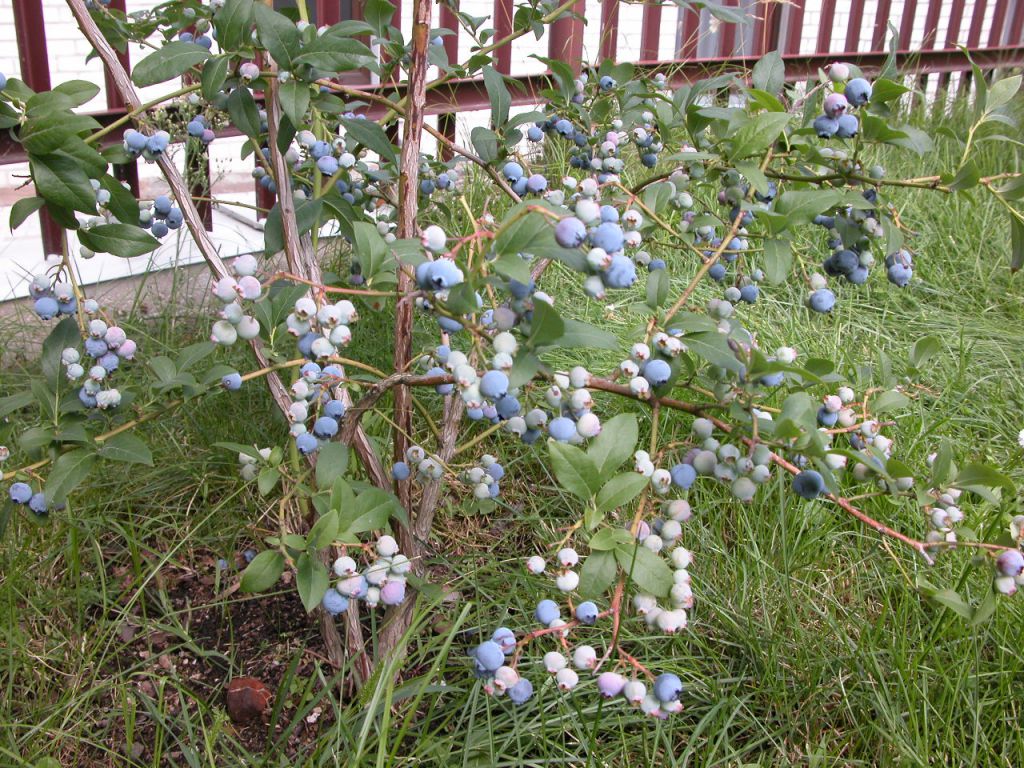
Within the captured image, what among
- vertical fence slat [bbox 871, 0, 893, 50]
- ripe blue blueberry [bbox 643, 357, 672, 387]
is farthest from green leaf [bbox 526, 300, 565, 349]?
vertical fence slat [bbox 871, 0, 893, 50]

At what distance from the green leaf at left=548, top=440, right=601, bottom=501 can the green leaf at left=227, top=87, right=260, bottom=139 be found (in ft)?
2.23

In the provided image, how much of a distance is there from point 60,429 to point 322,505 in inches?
13.5

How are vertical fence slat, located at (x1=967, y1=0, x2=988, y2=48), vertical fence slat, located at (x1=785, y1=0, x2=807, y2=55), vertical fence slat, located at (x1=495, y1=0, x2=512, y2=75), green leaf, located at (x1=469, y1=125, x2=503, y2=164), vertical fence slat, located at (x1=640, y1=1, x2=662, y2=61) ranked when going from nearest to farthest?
green leaf, located at (x1=469, y1=125, x2=503, y2=164) → vertical fence slat, located at (x1=495, y1=0, x2=512, y2=75) → vertical fence slat, located at (x1=640, y1=1, x2=662, y2=61) → vertical fence slat, located at (x1=785, y1=0, x2=807, y2=55) → vertical fence slat, located at (x1=967, y1=0, x2=988, y2=48)

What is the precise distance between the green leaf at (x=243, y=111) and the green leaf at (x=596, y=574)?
78cm

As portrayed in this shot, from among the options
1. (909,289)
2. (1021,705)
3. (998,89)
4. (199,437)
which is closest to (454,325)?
(998,89)

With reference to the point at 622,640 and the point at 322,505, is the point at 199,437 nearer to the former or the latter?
the point at 322,505

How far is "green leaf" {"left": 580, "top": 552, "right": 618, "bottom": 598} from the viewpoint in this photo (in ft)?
3.18

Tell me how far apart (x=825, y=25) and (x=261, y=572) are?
18.2 ft

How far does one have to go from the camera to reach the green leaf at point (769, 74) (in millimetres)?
1274

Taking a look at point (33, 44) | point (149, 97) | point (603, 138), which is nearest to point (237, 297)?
point (603, 138)

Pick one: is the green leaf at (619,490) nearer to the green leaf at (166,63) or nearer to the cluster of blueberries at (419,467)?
the cluster of blueberries at (419,467)

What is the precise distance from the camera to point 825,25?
564 cm

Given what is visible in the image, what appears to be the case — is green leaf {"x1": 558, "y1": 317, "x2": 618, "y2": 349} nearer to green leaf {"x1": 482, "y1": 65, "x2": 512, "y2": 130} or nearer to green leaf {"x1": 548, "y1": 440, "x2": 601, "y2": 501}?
green leaf {"x1": 548, "y1": 440, "x2": 601, "y2": 501}

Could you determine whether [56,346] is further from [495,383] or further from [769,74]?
[769,74]
